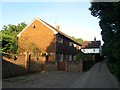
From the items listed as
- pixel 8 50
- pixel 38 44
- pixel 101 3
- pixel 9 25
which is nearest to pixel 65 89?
pixel 101 3

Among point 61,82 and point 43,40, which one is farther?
point 43,40

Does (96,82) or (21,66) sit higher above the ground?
(21,66)

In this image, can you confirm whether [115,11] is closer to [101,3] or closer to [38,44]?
[101,3]

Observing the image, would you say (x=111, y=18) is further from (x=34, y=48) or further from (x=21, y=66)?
(x=34, y=48)

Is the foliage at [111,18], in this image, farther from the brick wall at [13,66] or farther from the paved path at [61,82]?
the brick wall at [13,66]

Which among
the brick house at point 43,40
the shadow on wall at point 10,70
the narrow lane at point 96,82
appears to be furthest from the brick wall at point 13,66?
the brick house at point 43,40

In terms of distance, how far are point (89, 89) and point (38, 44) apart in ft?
84.1

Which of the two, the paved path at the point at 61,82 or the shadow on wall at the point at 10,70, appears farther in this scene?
the shadow on wall at the point at 10,70

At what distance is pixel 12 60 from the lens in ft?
82.1

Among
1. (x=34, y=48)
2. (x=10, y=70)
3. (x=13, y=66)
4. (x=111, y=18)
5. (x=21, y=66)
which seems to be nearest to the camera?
(x=111, y=18)

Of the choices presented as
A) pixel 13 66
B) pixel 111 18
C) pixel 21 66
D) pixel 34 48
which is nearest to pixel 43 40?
pixel 34 48

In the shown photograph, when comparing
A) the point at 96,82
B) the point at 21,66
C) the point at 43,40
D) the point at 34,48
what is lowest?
the point at 96,82

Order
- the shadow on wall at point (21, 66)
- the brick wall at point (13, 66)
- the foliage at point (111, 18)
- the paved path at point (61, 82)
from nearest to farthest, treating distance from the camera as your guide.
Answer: the paved path at point (61, 82)
the foliage at point (111, 18)
the brick wall at point (13, 66)
the shadow on wall at point (21, 66)

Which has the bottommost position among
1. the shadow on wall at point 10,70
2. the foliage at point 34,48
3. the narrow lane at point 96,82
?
the narrow lane at point 96,82
